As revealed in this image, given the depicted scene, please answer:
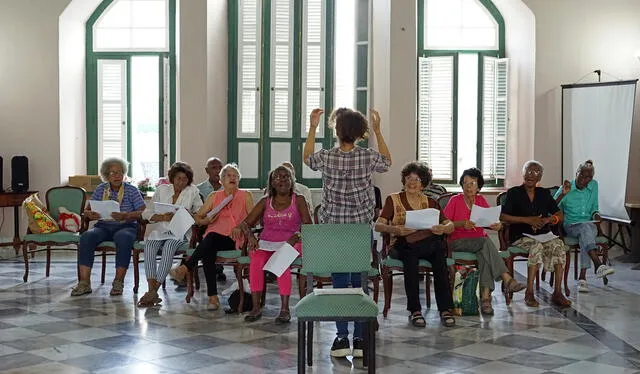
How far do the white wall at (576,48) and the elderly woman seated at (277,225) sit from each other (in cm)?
476

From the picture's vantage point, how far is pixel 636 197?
1066cm

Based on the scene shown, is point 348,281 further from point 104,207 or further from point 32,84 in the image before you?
point 32,84

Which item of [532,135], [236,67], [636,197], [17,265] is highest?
[236,67]

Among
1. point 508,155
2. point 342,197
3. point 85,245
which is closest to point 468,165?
point 508,155

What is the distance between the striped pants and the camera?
7562 millimetres

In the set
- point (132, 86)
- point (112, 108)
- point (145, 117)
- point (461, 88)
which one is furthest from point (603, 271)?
point (112, 108)

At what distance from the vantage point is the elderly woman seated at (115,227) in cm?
799

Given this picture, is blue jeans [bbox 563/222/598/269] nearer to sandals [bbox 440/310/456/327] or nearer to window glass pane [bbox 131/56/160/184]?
sandals [bbox 440/310/456/327]

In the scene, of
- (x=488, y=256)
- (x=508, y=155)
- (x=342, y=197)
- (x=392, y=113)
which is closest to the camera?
(x=342, y=197)

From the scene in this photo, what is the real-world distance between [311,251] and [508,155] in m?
6.40

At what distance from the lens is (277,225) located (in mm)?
6820

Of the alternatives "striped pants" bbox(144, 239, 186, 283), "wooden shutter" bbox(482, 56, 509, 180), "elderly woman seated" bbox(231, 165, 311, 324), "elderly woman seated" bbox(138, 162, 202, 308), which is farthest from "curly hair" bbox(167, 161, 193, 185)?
"wooden shutter" bbox(482, 56, 509, 180)

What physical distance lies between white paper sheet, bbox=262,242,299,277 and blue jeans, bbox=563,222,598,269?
117 inches

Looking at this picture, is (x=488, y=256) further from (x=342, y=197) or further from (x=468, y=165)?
(x=468, y=165)
